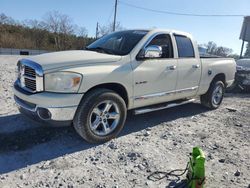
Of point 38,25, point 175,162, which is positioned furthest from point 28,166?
point 38,25

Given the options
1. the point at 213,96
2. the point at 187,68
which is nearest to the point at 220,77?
the point at 213,96

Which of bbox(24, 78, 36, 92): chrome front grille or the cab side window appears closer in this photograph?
bbox(24, 78, 36, 92): chrome front grille

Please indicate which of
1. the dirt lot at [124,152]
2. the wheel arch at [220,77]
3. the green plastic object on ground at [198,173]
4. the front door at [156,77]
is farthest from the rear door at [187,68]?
the green plastic object on ground at [198,173]

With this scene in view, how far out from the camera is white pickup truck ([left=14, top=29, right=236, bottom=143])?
160 inches

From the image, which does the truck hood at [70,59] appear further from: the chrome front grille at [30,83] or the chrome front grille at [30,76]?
the chrome front grille at [30,83]

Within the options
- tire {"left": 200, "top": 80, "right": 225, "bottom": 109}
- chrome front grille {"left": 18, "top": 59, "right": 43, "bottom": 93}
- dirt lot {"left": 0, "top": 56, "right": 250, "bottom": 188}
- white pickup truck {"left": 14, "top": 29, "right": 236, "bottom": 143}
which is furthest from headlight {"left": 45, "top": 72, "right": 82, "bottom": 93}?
tire {"left": 200, "top": 80, "right": 225, "bottom": 109}

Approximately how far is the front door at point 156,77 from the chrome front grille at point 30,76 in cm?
162

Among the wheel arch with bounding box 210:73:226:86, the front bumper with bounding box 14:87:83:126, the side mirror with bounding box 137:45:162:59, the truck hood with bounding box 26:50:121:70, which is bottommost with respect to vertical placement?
the front bumper with bounding box 14:87:83:126

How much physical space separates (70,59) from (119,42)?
1.37 m

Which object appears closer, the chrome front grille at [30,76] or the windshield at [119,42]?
the chrome front grille at [30,76]

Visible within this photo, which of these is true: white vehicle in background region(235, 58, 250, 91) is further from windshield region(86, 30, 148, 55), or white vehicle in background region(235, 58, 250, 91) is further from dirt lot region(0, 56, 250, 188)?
windshield region(86, 30, 148, 55)

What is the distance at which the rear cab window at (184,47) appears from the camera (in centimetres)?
588

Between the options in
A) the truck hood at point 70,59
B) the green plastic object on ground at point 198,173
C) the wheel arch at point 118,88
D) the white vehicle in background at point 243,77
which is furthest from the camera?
the white vehicle in background at point 243,77

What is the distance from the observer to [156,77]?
5215 mm
